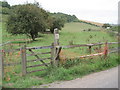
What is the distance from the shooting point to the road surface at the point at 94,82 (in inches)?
225

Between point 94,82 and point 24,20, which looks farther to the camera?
point 24,20

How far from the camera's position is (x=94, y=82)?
6141 mm

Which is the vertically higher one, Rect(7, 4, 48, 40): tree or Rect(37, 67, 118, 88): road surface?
Rect(7, 4, 48, 40): tree

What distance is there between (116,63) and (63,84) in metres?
4.39

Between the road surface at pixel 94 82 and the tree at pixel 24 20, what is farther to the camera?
the tree at pixel 24 20

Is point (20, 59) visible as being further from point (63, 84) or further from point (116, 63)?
point (116, 63)

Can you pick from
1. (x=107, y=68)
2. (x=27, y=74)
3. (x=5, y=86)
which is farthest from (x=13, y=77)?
(x=107, y=68)

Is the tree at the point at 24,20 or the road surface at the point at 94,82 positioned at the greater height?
the tree at the point at 24,20

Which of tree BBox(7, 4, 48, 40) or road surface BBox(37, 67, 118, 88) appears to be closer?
road surface BBox(37, 67, 118, 88)

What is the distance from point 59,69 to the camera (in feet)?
21.9

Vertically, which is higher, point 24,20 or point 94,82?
point 24,20

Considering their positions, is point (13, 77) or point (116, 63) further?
point (116, 63)

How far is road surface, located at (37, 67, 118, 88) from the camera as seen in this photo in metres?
5.72

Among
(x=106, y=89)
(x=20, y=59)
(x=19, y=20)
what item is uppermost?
(x=19, y=20)
